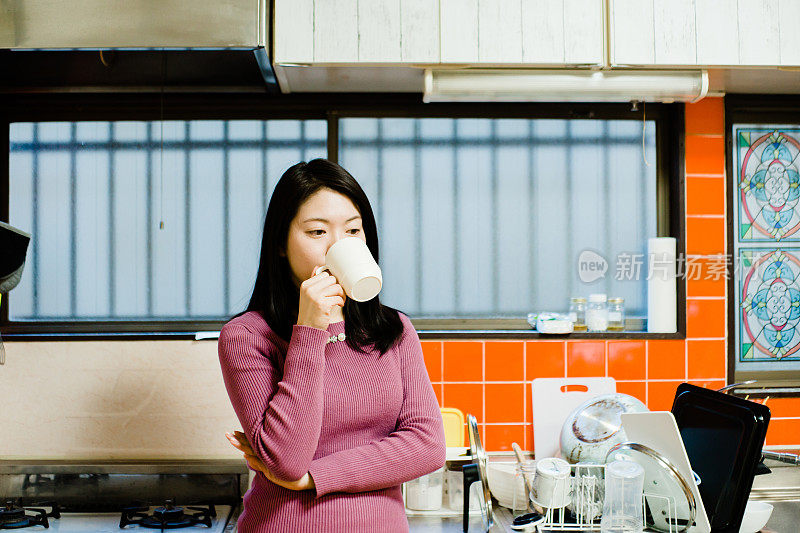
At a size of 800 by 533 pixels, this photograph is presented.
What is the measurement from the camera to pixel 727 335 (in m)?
1.99

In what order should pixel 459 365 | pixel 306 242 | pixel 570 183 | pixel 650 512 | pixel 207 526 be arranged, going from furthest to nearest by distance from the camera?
pixel 570 183
pixel 459 365
pixel 207 526
pixel 650 512
pixel 306 242

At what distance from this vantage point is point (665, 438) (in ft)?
4.30

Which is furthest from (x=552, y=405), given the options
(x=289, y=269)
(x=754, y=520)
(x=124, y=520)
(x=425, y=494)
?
(x=124, y=520)

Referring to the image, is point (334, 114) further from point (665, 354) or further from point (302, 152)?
point (665, 354)

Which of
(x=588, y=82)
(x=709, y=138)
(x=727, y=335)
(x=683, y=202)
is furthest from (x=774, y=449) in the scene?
(x=588, y=82)

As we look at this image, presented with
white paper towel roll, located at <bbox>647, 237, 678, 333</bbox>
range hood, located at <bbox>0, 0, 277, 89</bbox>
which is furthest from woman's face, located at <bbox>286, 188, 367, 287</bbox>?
white paper towel roll, located at <bbox>647, 237, 678, 333</bbox>

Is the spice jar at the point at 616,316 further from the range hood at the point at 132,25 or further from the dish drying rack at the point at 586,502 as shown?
the range hood at the point at 132,25

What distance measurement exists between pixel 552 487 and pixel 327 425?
598mm

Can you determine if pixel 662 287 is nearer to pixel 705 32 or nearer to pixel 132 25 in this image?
pixel 705 32

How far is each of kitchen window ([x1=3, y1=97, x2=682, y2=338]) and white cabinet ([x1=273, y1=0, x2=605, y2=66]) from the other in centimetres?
36

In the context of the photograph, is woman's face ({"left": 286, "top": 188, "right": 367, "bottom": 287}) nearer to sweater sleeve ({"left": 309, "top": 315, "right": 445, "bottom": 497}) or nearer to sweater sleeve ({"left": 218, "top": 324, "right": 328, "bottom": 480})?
sweater sleeve ({"left": 218, "top": 324, "right": 328, "bottom": 480})

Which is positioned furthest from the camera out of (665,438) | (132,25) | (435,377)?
(435,377)

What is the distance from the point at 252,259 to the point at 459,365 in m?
0.74

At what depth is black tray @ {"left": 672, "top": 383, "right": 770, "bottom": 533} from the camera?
4.28 ft
